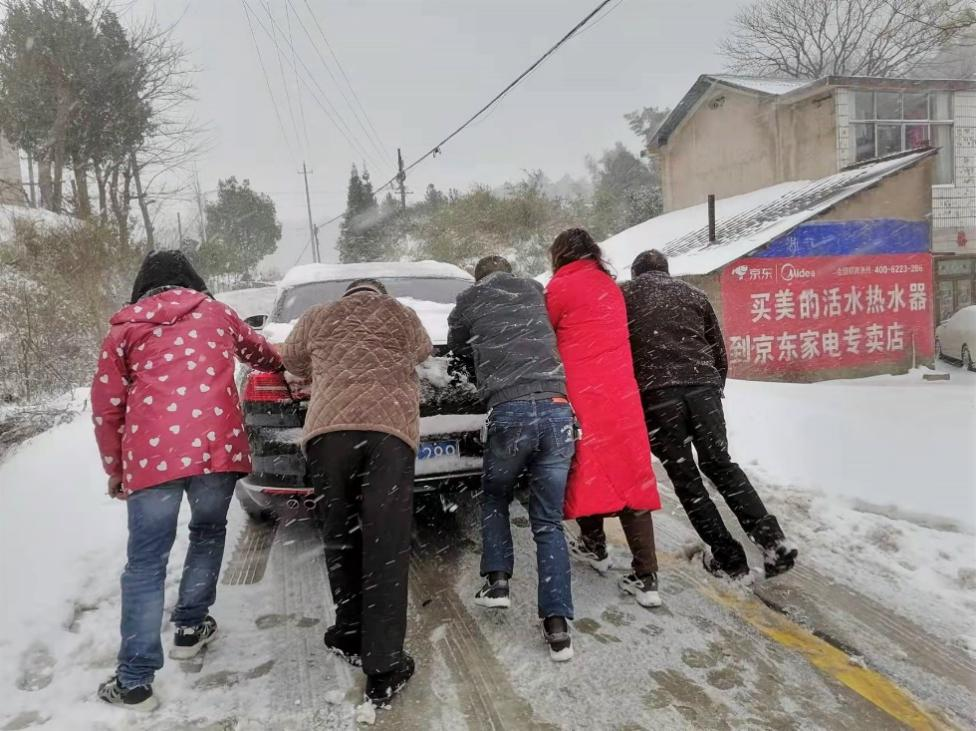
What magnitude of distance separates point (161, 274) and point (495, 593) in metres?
2.04

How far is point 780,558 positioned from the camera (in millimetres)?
3441

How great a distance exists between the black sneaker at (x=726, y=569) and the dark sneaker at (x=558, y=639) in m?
1.11

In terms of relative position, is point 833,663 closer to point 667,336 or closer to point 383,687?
point 667,336

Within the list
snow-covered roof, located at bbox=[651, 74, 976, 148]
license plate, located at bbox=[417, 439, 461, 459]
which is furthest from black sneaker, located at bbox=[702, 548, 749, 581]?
snow-covered roof, located at bbox=[651, 74, 976, 148]

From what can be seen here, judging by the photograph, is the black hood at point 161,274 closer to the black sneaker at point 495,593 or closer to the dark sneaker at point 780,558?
the black sneaker at point 495,593

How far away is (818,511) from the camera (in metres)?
4.36

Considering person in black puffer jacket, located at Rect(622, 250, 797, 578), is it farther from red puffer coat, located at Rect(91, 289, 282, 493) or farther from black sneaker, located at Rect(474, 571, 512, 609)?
red puffer coat, located at Rect(91, 289, 282, 493)

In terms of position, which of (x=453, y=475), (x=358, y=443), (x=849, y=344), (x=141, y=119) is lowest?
(x=849, y=344)

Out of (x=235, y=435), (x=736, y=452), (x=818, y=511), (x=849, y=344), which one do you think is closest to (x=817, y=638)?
(x=818, y=511)

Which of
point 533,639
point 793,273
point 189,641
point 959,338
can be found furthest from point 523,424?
point 959,338

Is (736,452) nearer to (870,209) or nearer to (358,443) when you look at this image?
(358,443)

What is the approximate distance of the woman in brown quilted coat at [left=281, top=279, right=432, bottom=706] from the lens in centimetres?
256

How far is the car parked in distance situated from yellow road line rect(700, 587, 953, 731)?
17327mm

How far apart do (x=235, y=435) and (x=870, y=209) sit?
1612 centimetres
